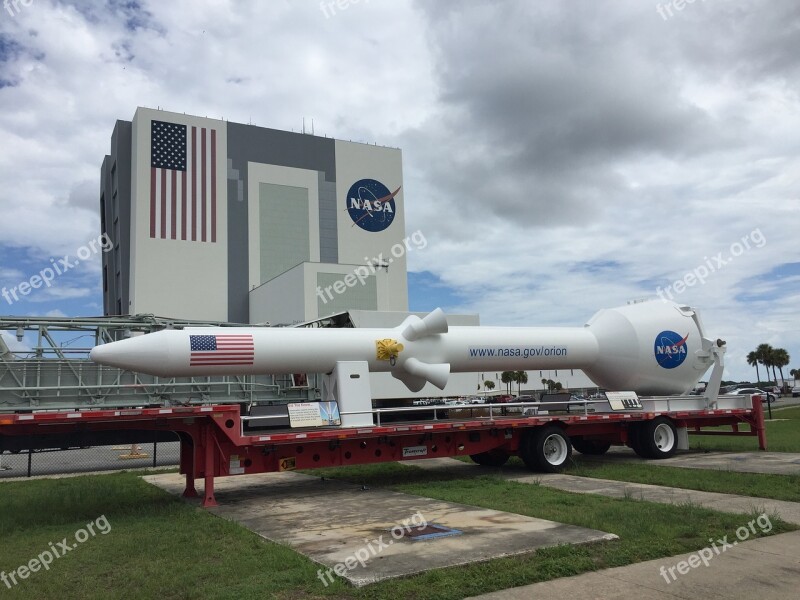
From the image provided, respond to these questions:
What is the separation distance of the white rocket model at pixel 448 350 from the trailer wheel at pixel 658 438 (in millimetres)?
1195

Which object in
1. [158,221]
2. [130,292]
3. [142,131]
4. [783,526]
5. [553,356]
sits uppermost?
[142,131]

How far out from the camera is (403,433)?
12.1m

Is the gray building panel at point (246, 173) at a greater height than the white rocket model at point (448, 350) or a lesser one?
greater

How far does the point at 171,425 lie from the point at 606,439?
10064mm

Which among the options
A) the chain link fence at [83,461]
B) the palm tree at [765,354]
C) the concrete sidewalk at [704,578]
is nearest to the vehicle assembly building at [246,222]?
the chain link fence at [83,461]

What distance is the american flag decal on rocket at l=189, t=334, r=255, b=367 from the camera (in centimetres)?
1154

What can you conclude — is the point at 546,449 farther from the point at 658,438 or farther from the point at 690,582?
the point at 690,582

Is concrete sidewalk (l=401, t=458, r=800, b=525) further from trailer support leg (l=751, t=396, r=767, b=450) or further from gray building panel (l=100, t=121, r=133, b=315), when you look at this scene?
gray building panel (l=100, t=121, r=133, b=315)

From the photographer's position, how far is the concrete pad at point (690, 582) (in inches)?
216

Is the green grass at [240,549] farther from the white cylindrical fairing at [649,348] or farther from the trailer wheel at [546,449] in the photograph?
the white cylindrical fairing at [649,348]

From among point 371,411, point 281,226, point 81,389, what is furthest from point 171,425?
point 281,226

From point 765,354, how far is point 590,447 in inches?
3406

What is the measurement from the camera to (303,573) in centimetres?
618

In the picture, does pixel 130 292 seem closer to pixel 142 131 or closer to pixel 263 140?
pixel 142 131
